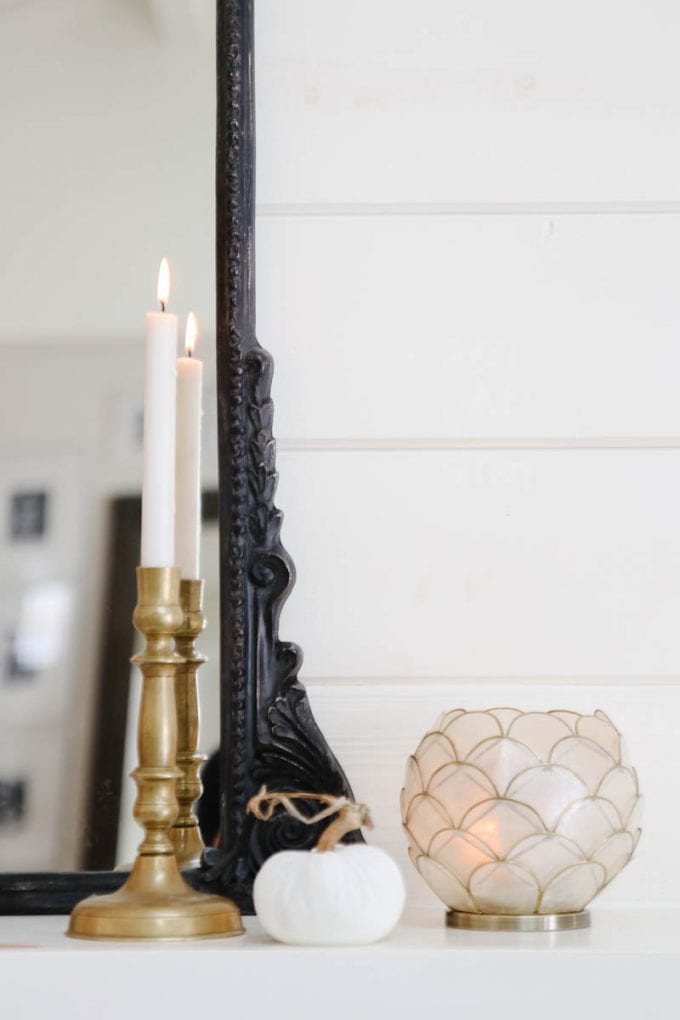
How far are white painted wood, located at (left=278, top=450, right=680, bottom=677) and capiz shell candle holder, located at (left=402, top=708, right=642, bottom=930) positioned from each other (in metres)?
0.13

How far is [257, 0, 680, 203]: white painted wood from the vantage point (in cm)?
96

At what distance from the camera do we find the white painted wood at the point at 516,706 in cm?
89

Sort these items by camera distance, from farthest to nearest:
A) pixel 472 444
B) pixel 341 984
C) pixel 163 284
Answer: pixel 472 444 < pixel 163 284 < pixel 341 984

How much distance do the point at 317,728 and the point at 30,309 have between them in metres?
0.35

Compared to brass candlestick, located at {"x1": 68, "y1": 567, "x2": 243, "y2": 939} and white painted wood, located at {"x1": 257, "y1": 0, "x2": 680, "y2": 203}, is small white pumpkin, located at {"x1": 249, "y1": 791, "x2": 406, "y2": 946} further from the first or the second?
white painted wood, located at {"x1": 257, "y1": 0, "x2": 680, "y2": 203}

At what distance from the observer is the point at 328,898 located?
2.32ft

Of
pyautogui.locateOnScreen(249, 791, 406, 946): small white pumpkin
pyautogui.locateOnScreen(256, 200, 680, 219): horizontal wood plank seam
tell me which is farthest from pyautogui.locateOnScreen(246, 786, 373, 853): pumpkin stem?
pyautogui.locateOnScreen(256, 200, 680, 219): horizontal wood plank seam

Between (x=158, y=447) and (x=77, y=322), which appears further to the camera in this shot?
(x=77, y=322)

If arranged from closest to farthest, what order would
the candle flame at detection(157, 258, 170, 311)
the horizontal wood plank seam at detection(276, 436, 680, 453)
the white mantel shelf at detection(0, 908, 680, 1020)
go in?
the white mantel shelf at detection(0, 908, 680, 1020)
the candle flame at detection(157, 258, 170, 311)
the horizontal wood plank seam at detection(276, 436, 680, 453)

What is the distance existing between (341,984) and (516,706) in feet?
0.90

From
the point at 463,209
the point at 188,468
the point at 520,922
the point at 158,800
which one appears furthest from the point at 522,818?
the point at 463,209

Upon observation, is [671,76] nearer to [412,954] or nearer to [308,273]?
[308,273]

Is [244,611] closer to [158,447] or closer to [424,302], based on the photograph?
[158,447]

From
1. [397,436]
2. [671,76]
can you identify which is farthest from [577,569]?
[671,76]
